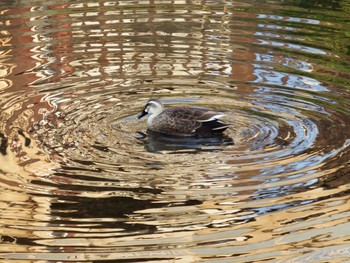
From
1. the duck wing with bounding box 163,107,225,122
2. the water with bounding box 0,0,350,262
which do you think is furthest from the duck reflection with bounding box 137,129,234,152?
the duck wing with bounding box 163,107,225,122

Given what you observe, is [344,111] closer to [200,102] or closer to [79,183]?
[200,102]

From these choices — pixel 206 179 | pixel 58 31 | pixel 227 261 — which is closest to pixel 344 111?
pixel 206 179

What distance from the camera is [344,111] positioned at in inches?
475

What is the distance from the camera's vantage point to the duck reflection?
11086 millimetres

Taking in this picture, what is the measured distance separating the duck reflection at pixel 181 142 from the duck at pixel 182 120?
69 millimetres

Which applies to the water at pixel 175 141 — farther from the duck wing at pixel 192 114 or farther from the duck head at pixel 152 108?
the duck wing at pixel 192 114

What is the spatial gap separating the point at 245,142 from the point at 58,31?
6221mm

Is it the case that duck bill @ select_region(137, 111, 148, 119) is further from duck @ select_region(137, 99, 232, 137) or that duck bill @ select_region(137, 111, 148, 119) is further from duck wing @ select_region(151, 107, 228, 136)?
duck wing @ select_region(151, 107, 228, 136)

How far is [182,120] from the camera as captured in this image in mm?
11711

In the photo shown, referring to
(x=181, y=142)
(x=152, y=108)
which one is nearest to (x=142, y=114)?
(x=152, y=108)

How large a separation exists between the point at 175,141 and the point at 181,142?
12cm

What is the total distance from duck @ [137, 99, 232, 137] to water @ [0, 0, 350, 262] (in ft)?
0.78

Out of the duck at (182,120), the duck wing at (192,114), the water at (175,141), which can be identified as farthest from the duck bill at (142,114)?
the duck wing at (192,114)

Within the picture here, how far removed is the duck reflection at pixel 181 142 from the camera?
11086mm
